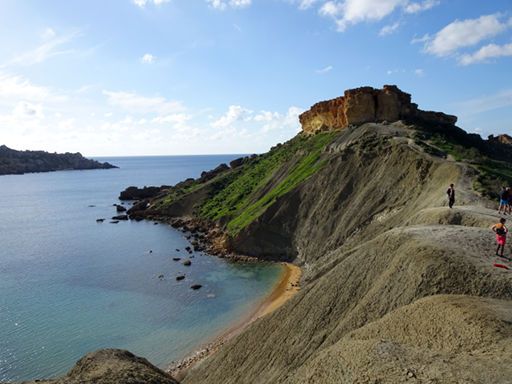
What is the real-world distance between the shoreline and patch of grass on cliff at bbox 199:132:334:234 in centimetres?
1274

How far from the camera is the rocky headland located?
13.7 m

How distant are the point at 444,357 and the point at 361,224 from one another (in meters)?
31.9

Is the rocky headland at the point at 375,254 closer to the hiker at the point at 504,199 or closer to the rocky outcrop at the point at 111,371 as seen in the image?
the rocky outcrop at the point at 111,371

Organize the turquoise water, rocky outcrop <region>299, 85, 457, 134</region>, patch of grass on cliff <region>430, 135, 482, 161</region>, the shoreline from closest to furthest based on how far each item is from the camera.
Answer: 1. the shoreline
2. the turquoise water
3. patch of grass on cliff <region>430, 135, 482, 161</region>
4. rocky outcrop <region>299, 85, 457, 134</region>

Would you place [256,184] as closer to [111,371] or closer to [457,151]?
[457,151]

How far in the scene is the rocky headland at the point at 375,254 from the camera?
45.1 feet

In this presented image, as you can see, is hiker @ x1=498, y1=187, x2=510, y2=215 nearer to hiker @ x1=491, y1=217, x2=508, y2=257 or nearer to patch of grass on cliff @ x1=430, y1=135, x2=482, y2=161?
hiker @ x1=491, y1=217, x2=508, y2=257

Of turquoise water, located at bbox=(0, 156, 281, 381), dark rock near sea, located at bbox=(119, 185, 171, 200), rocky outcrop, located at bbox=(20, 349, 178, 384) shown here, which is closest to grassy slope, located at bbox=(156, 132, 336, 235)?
turquoise water, located at bbox=(0, 156, 281, 381)

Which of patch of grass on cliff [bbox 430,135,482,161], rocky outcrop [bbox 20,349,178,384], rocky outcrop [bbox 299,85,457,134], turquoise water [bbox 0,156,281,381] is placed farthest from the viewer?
rocky outcrop [bbox 299,85,457,134]

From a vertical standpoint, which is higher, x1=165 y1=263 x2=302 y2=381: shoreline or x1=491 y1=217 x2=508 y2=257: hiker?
x1=491 y1=217 x2=508 y2=257: hiker

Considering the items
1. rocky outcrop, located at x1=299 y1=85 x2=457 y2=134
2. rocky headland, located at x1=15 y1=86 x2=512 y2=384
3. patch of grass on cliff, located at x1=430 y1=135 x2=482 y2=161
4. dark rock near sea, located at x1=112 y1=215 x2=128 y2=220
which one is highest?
rocky outcrop, located at x1=299 y1=85 x2=457 y2=134

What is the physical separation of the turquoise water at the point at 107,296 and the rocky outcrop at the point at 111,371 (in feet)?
36.1

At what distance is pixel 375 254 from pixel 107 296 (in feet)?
92.4

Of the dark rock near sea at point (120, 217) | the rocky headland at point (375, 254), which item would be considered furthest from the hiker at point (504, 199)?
the dark rock near sea at point (120, 217)
